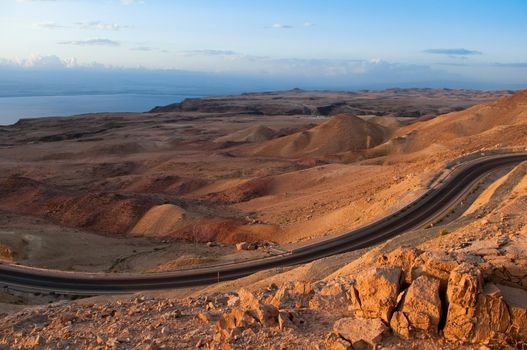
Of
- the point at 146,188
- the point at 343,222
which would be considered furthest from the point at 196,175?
the point at 343,222

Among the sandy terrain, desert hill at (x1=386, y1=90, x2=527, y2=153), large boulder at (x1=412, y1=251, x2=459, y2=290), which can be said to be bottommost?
the sandy terrain

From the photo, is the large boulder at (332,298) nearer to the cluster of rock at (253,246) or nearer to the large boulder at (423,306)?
the large boulder at (423,306)

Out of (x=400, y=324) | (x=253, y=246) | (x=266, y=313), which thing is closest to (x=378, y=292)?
(x=400, y=324)

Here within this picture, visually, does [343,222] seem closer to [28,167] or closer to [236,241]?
[236,241]

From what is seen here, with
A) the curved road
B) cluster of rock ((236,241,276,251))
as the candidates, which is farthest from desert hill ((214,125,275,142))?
the curved road

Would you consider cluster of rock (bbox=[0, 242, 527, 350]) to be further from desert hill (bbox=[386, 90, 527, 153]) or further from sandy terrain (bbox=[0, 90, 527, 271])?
desert hill (bbox=[386, 90, 527, 153])

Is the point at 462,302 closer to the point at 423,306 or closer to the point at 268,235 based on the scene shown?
the point at 423,306
